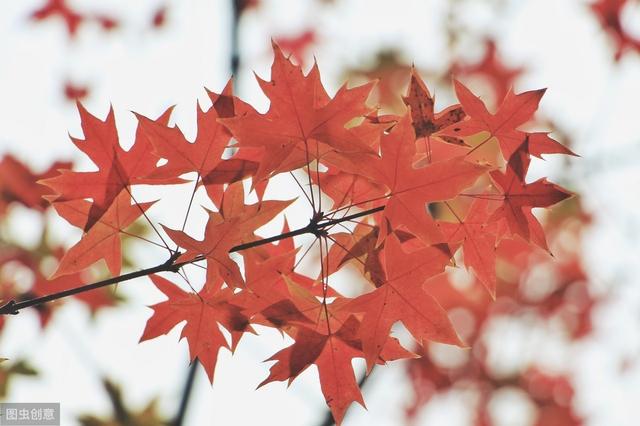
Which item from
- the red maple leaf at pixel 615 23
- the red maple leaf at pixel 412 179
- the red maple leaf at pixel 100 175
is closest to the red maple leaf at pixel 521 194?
the red maple leaf at pixel 412 179

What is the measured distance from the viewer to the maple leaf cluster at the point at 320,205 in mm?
1184

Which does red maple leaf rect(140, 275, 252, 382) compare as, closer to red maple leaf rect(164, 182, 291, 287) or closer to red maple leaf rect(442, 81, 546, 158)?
red maple leaf rect(164, 182, 291, 287)

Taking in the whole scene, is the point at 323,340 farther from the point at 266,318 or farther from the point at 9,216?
the point at 9,216

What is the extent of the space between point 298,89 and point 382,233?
285 millimetres

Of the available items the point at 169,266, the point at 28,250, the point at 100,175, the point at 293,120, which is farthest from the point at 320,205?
the point at 28,250

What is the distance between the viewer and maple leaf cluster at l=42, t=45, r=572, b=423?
118 centimetres

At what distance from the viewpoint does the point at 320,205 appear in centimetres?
128

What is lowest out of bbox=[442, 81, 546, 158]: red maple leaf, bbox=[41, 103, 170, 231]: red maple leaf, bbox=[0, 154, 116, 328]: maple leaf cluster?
bbox=[442, 81, 546, 158]: red maple leaf

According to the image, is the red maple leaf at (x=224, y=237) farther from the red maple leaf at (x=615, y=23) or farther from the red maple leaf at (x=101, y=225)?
the red maple leaf at (x=615, y=23)

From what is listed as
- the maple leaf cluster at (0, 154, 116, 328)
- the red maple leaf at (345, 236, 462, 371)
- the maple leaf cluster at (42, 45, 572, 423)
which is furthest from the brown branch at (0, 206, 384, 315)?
the maple leaf cluster at (0, 154, 116, 328)

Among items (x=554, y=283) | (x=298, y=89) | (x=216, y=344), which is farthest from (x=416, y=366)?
(x=298, y=89)

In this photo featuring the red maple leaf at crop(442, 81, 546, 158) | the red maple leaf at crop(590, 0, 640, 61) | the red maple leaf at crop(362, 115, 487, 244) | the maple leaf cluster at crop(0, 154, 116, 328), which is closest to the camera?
the red maple leaf at crop(362, 115, 487, 244)

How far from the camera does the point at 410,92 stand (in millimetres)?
1299

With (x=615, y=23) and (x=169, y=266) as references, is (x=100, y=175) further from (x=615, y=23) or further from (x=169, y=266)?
(x=615, y=23)
